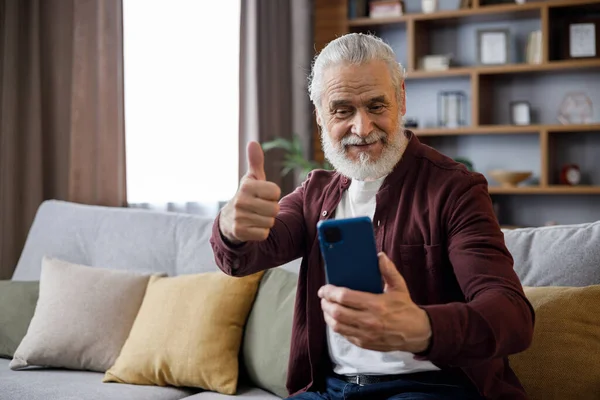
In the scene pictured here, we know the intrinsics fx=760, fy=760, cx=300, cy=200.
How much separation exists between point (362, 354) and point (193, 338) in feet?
2.37

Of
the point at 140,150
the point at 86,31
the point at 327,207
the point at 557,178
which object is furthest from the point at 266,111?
the point at 327,207

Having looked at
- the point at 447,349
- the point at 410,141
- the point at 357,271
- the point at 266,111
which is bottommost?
the point at 447,349

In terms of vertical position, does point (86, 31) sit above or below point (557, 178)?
above

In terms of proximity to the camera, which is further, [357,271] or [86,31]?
[86,31]

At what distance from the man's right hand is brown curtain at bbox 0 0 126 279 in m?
2.22

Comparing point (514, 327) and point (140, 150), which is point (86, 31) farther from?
point (514, 327)

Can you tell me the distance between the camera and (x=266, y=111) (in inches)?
172

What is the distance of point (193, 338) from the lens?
2.07m

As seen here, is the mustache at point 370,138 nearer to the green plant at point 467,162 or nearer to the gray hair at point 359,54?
the gray hair at point 359,54

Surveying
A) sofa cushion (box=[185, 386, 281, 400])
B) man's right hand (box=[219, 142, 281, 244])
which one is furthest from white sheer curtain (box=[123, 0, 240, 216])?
man's right hand (box=[219, 142, 281, 244])

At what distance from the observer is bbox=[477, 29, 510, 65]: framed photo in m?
4.35

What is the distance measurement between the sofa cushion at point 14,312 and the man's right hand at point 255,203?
150cm

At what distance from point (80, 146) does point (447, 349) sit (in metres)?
2.55

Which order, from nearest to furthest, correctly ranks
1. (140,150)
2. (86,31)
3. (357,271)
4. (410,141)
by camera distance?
1. (357,271)
2. (410,141)
3. (86,31)
4. (140,150)
